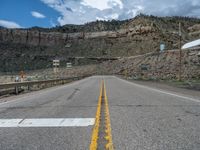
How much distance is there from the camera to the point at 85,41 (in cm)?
13225

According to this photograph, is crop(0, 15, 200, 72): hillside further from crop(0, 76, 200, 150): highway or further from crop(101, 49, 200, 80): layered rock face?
crop(0, 76, 200, 150): highway

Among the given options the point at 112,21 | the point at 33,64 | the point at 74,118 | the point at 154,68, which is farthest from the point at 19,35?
the point at 74,118

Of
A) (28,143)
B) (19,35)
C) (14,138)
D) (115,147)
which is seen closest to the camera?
(115,147)

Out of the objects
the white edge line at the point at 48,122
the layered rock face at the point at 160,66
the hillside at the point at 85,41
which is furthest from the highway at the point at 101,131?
the hillside at the point at 85,41

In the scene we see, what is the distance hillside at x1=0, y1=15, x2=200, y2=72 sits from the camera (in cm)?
11362

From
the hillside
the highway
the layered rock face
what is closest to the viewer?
the highway

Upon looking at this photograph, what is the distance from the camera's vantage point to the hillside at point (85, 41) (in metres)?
114

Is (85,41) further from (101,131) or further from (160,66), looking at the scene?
(101,131)

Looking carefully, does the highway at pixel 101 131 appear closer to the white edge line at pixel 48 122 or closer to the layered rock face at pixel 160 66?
the white edge line at pixel 48 122

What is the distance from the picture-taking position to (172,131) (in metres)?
5.96

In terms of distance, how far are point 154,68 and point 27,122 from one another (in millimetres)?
64941

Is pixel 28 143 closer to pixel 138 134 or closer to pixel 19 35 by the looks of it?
pixel 138 134

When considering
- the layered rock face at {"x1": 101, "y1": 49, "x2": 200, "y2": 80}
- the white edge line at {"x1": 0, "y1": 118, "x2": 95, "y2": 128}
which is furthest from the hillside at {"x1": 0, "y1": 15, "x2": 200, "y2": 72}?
the white edge line at {"x1": 0, "y1": 118, "x2": 95, "y2": 128}

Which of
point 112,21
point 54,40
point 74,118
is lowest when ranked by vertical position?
point 74,118
